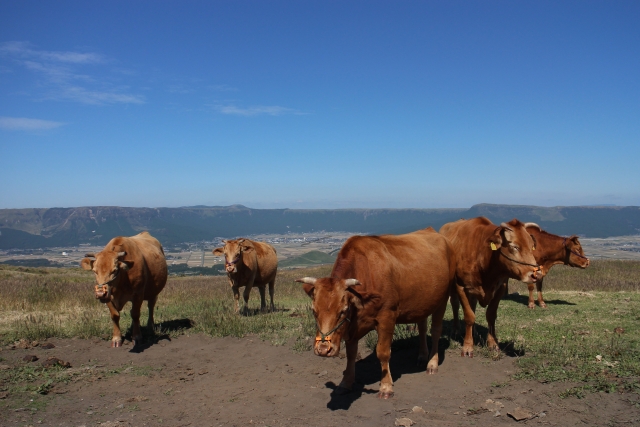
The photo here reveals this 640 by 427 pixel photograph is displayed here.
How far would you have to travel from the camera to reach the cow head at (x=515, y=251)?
25.9 feet

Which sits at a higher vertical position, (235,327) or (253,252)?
(253,252)

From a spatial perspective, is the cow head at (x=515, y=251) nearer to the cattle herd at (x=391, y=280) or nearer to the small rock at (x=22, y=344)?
the cattle herd at (x=391, y=280)

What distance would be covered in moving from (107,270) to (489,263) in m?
7.38

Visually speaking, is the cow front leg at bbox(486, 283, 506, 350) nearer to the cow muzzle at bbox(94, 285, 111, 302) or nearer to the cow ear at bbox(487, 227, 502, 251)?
the cow ear at bbox(487, 227, 502, 251)

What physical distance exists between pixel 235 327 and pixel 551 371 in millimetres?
6734

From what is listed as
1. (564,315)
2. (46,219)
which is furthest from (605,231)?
(46,219)

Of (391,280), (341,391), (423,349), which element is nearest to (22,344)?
(341,391)

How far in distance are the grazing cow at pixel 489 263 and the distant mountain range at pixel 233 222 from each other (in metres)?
58.1

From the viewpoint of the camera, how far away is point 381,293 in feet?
21.7

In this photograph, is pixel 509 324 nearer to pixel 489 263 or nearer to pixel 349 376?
pixel 489 263

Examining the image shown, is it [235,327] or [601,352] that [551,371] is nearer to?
[601,352]

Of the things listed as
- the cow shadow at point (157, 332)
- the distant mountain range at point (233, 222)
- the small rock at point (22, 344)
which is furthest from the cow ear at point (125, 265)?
the distant mountain range at point (233, 222)

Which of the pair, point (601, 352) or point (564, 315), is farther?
point (564, 315)

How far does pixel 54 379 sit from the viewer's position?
26.2 ft
